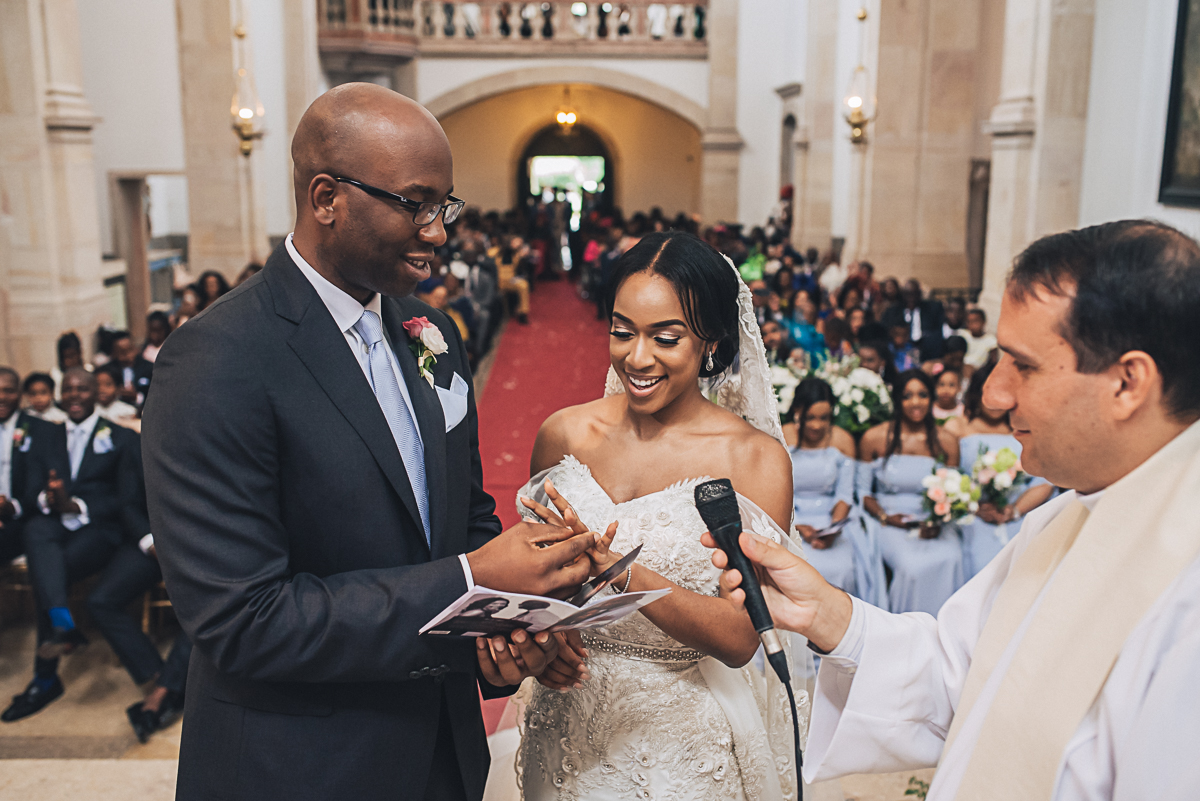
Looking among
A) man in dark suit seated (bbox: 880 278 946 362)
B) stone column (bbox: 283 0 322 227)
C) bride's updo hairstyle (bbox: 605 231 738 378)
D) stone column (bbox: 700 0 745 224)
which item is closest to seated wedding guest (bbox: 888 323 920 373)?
man in dark suit seated (bbox: 880 278 946 362)

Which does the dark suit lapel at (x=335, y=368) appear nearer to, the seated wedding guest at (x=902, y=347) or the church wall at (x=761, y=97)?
the seated wedding guest at (x=902, y=347)

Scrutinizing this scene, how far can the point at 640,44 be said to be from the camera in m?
21.0

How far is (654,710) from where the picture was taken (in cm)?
235

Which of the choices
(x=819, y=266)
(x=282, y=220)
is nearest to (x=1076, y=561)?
(x=819, y=266)

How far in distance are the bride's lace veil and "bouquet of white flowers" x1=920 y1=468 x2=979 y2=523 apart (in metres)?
2.49

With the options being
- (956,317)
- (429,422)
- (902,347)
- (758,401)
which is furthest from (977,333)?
(429,422)

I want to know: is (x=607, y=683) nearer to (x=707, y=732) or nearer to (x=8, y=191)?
(x=707, y=732)

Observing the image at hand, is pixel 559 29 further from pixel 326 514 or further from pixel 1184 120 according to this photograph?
pixel 326 514

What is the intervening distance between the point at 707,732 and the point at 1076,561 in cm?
109

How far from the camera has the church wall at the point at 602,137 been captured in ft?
84.6

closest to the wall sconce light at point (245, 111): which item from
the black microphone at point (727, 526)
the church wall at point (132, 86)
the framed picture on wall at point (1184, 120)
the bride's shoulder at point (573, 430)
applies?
the church wall at point (132, 86)

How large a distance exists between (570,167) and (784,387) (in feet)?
73.1

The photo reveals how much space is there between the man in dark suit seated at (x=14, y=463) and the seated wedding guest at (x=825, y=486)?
3.78 meters

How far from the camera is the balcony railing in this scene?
68.3 ft
